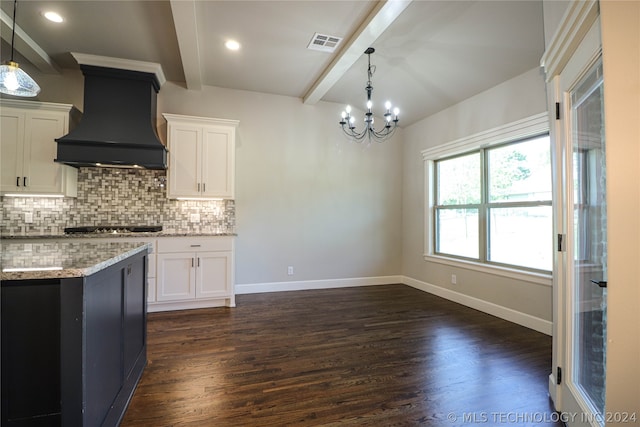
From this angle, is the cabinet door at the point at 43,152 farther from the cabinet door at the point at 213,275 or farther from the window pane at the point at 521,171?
the window pane at the point at 521,171

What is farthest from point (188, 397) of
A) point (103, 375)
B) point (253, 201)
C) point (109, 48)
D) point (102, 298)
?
point (109, 48)

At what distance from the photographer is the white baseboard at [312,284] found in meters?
4.51

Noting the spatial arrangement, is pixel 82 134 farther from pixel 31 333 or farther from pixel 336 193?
pixel 336 193

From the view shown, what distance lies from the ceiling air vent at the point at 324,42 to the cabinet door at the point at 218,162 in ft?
5.03

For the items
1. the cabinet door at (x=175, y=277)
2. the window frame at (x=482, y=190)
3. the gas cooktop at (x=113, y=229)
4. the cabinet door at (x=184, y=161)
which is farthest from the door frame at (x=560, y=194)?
the gas cooktop at (x=113, y=229)

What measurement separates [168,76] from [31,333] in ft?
12.2

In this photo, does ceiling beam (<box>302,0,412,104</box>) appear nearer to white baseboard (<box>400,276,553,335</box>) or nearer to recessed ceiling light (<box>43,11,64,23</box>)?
recessed ceiling light (<box>43,11,64,23</box>)

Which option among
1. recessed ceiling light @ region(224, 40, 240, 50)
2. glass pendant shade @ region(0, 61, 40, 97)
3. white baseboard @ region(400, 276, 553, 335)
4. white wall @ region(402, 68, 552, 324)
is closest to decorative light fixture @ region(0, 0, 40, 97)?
glass pendant shade @ region(0, 61, 40, 97)

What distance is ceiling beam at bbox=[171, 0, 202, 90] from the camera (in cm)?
248

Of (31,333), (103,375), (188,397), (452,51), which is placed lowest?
(188,397)

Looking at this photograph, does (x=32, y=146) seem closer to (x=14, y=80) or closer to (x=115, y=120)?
(x=115, y=120)

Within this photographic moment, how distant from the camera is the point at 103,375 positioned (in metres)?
1.46

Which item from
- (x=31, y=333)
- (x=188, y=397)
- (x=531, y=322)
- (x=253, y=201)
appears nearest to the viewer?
(x=31, y=333)

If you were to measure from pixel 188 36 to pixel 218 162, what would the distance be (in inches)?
59.1
